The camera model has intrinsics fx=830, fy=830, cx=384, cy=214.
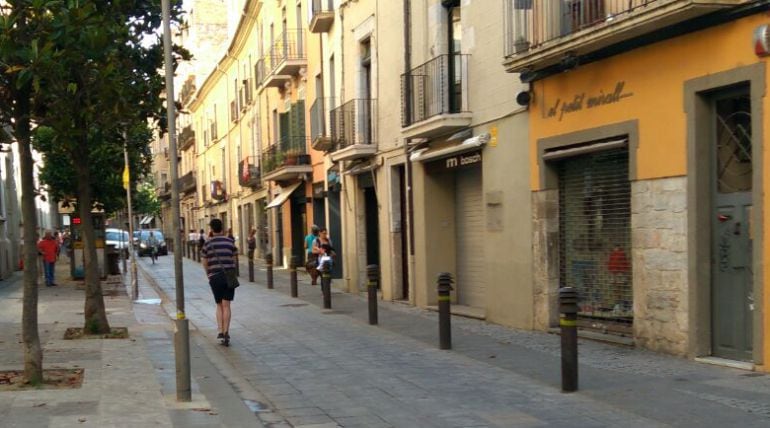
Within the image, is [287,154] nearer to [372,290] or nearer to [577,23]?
[372,290]

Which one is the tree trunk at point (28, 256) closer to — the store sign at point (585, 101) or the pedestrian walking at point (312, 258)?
the store sign at point (585, 101)

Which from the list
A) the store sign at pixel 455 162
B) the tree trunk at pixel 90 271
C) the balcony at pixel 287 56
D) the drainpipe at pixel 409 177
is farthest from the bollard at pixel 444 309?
the balcony at pixel 287 56

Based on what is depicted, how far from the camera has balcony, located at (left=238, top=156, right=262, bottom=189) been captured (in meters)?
36.0

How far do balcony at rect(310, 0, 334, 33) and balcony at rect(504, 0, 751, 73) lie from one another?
10373 mm

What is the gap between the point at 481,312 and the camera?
48.4ft

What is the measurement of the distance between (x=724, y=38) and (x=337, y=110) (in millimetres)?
13559

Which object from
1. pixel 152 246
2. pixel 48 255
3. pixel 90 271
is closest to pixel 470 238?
pixel 90 271

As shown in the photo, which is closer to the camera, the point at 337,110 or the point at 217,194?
the point at 337,110

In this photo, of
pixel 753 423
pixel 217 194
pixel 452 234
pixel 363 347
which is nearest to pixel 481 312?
pixel 452 234

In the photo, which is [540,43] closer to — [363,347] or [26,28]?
Answer: [363,347]

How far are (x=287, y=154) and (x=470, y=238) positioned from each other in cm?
1296

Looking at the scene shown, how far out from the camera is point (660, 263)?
32.0ft

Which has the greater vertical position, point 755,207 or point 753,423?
point 755,207

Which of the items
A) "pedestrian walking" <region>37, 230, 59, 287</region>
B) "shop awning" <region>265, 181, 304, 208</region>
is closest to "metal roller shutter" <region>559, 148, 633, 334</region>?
"pedestrian walking" <region>37, 230, 59, 287</region>
